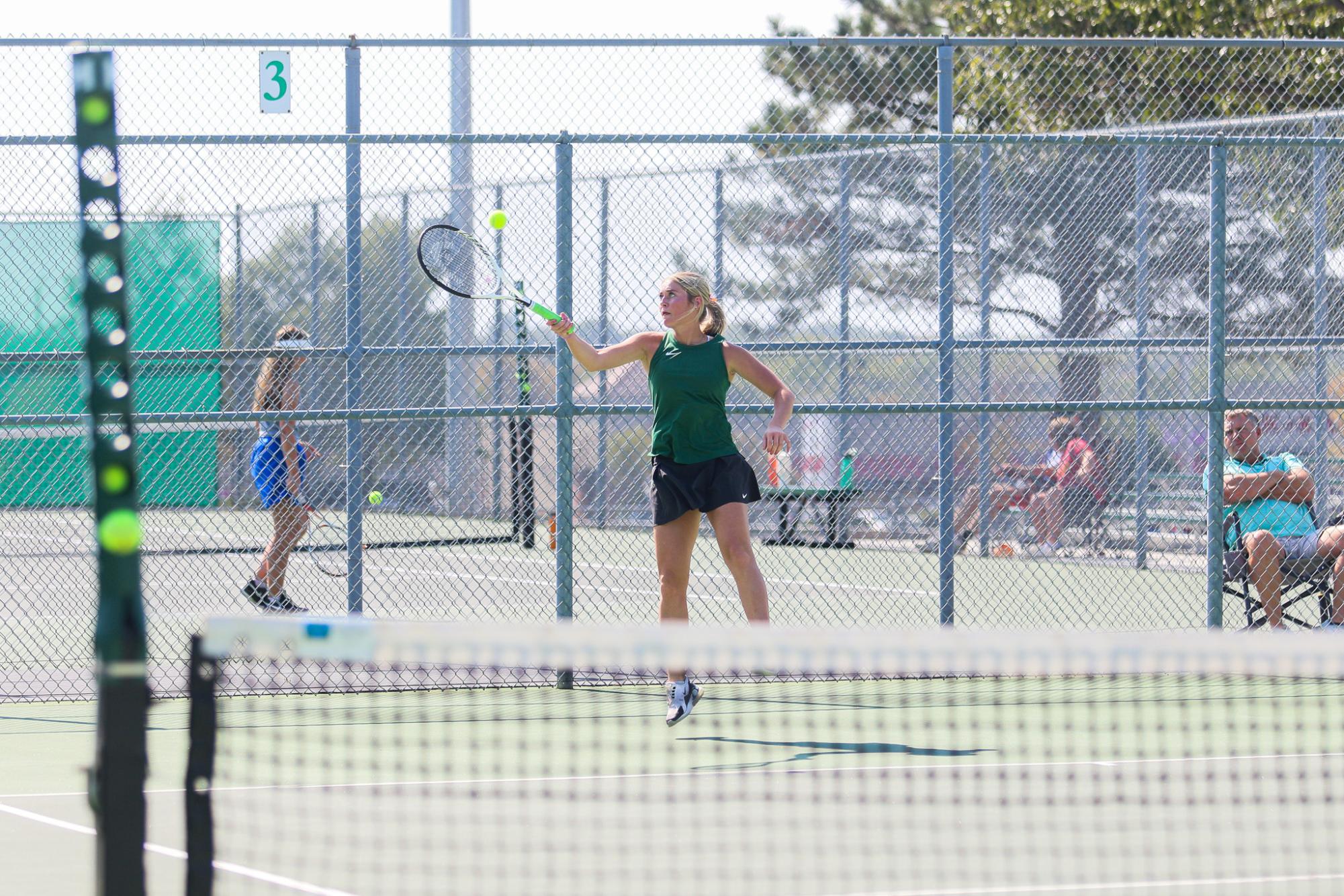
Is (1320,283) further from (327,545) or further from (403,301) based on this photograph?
(327,545)

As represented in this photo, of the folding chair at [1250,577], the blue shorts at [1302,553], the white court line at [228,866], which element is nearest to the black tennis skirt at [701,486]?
the white court line at [228,866]

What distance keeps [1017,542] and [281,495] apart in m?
6.37

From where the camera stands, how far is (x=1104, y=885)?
4.45 metres

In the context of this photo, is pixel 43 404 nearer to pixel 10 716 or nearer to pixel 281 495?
pixel 281 495

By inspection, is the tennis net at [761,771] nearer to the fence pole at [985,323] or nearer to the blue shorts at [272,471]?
the blue shorts at [272,471]

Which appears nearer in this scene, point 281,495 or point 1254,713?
point 1254,713

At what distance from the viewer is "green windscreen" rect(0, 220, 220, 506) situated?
30.8ft

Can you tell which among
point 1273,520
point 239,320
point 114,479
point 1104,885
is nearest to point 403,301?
point 239,320

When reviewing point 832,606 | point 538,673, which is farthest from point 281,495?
point 832,606

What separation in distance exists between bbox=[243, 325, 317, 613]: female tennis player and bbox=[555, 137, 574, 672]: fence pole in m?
1.34

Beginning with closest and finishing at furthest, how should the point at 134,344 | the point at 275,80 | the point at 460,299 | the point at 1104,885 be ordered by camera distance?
the point at 1104,885, the point at 275,80, the point at 134,344, the point at 460,299

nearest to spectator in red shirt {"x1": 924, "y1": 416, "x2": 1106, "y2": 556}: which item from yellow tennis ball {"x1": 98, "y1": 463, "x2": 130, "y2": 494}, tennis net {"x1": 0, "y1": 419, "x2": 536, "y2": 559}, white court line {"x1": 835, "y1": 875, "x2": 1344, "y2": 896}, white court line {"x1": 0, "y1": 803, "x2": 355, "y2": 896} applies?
tennis net {"x1": 0, "y1": 419, "x2": 536, "y2": 559}

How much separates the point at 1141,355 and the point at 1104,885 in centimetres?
831

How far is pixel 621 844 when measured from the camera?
4.79 m
